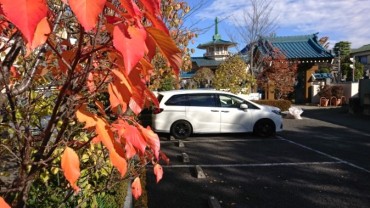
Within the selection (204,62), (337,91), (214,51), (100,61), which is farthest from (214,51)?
(100,61)

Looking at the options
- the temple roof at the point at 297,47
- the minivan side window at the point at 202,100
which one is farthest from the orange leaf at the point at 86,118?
the temple roof at the point at 297,47

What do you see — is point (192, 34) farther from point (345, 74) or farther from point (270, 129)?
point (345, 74)

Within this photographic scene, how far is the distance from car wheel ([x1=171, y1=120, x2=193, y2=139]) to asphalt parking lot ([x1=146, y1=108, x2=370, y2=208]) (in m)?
0.29

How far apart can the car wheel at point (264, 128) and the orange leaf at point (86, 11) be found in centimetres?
1116

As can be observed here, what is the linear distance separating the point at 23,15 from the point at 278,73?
80.0 ft

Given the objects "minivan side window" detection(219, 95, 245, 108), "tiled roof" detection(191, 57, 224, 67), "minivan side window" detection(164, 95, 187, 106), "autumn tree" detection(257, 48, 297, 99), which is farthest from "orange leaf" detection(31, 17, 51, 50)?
"tiled roof" detection(191, 57, 224, 67)

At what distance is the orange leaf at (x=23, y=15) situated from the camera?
2.15 feet

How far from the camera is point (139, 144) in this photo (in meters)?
1.19

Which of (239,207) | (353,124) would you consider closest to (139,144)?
(239,207)

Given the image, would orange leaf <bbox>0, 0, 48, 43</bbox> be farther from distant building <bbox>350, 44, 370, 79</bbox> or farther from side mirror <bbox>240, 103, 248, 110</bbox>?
distant building <bbox>350, 44, 370, 79</bbox>

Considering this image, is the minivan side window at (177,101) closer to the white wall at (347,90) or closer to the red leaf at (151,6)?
the red leaf at (151,6)

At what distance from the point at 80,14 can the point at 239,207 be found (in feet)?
15.5

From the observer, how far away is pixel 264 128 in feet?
38.0

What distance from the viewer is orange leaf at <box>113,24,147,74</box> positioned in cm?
79
